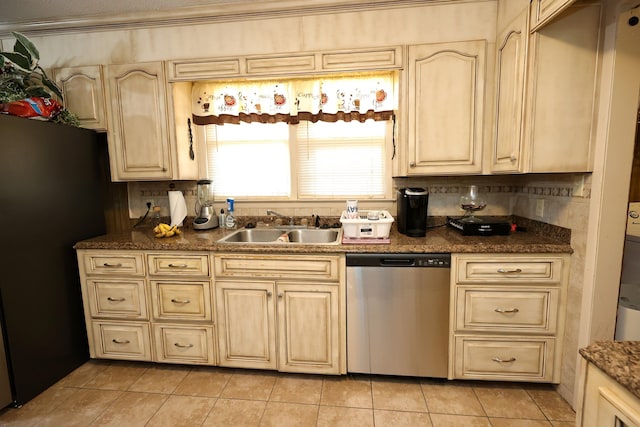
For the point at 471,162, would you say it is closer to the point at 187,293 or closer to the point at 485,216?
the point at 485,216

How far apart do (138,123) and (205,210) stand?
81 centimetres

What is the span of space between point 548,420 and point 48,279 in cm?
306

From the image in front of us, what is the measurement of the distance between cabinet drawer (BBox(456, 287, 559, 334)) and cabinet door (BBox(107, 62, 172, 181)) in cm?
227

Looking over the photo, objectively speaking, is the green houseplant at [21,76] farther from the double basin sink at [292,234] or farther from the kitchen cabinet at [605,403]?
the kitchen cabinet at [605,403]

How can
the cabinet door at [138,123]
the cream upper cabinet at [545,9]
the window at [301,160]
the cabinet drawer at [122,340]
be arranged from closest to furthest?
the cream upper cabinet at [545,9] < the cabinet drawer at [122,340] < the cabinet door at [138,123] < the window at [301,160]

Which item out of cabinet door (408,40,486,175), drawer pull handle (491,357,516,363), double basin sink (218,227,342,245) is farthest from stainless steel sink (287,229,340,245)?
drawer pull handle (491,357,516,363)

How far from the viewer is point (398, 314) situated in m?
1.84

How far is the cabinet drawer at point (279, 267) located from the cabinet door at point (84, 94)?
1486mm

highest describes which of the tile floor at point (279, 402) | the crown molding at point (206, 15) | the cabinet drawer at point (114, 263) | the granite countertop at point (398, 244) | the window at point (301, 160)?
the crown molding at point (206, 15)

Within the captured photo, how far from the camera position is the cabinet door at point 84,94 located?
7.50 ft

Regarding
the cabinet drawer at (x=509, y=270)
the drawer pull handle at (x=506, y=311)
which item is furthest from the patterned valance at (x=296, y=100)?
the drawer pull handle at (x=506, y=311)

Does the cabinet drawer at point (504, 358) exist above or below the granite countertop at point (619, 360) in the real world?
below

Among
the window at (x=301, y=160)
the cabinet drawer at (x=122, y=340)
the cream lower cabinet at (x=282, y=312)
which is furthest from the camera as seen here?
the window at (x=301, y=160)

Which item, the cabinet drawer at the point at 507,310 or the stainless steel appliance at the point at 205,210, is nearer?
the cabinet drawer at the point at 507,310
